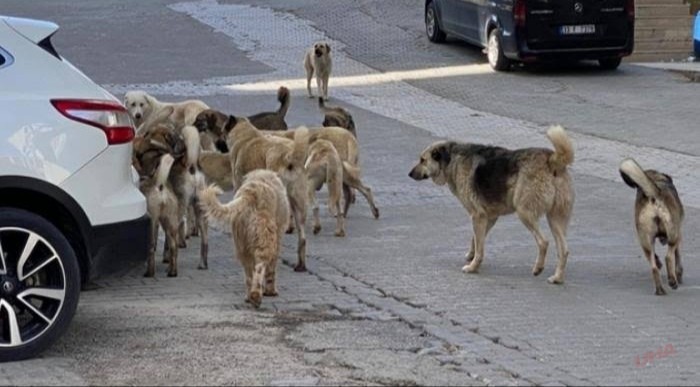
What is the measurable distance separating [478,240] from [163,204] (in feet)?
7.94

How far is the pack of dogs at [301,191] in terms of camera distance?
9.40m

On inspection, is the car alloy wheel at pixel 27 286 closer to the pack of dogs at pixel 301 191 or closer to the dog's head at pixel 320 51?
the pack of dogs at pixel 301 191

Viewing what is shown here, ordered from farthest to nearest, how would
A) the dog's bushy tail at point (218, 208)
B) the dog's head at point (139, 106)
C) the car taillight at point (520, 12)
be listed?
1. the car taillight at point (520, 12)
2. the dog's head at point (139, 106)
3. the dog's bushy tail at point (218, 208)

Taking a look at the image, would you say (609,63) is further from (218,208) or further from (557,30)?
(218,208)

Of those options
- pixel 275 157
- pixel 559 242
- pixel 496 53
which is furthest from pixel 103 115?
pixel 496 53

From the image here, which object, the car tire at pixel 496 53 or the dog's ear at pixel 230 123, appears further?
the car tire at pixel 496 53

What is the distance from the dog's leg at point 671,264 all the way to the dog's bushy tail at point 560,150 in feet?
3.17

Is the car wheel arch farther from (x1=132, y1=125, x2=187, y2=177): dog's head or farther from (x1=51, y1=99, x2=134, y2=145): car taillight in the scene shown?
(x1=132, y1=125, x2=187, y2=177): dog's head

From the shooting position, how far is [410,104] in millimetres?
21188

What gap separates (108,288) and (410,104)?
38.1 ft

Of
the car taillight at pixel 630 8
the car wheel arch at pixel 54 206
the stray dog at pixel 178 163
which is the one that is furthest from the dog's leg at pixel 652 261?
the car taillight at pixel 630 8

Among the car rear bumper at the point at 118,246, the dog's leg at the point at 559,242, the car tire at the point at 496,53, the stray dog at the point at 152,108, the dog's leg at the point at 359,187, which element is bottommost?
the car tire at the point at 496,53

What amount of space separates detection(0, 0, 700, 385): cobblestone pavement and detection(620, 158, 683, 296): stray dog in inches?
8.7

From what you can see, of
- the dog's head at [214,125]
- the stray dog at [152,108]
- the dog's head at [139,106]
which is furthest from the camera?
the dog's head at [139,106]
